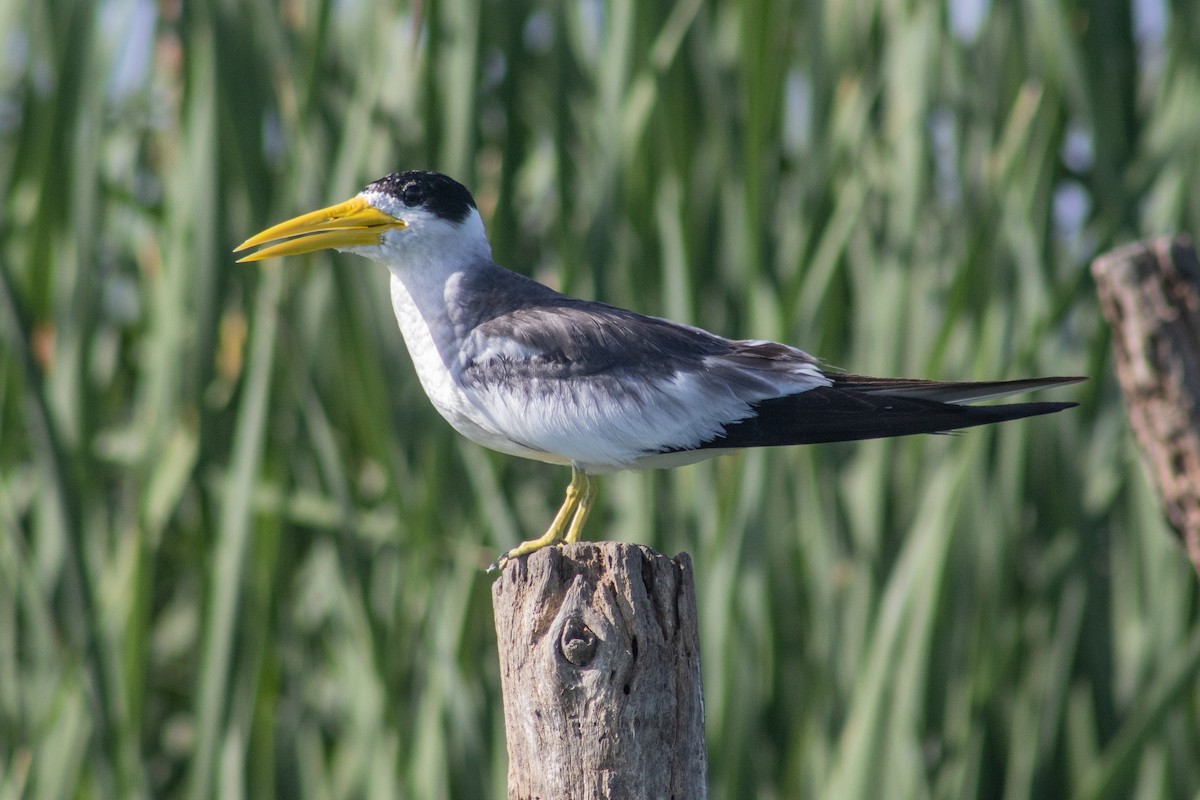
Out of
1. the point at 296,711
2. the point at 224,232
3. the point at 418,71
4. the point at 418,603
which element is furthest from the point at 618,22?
the point at 296,711

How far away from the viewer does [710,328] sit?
339 centimetres

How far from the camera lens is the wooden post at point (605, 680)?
1.64 m

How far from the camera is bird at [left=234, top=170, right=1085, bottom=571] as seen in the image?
2.04 m

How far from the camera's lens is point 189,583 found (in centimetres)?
455

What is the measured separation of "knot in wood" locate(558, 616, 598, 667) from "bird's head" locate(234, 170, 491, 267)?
861 millimetres

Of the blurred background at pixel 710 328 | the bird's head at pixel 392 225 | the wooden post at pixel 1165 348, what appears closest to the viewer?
the bird's head at pixel 392 225

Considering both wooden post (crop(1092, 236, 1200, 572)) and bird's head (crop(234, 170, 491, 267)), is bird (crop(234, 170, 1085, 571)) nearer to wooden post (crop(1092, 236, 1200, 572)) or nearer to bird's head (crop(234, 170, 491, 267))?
bird's head (crop(234, 170, 491, 267))

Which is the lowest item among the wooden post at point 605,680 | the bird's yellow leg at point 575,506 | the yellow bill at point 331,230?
the wooden post at point 605,680

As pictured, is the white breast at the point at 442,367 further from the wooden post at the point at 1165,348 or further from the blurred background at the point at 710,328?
the wooden post at the point at 1165,348

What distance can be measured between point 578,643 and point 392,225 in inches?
36.7

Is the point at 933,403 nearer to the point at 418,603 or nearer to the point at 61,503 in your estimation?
the point at 418,603

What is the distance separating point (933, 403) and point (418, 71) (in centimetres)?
189

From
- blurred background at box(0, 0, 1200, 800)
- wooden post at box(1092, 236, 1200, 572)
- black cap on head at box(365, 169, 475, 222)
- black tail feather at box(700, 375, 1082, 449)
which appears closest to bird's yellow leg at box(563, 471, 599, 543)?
black tail feather at box(700, 375, 1082, 449)

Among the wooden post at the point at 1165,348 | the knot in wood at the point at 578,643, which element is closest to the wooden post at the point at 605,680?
the knot in wood at the point at 578,643
